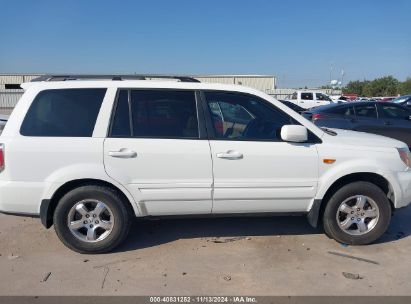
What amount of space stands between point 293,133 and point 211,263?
1.53 meters

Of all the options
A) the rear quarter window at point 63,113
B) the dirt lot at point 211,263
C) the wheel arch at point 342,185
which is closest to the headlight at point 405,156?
the wheel arch at point 342,185

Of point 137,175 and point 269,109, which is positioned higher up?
point 269,109

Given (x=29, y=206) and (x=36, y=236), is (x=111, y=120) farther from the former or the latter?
(x=36, y=236)

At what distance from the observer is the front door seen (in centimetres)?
400

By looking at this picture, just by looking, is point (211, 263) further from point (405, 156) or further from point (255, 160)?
point (405, 156)

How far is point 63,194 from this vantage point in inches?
157

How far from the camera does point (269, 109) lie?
4207 mm

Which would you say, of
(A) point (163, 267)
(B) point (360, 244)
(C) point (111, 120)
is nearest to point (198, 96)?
(C) point (111, 120)

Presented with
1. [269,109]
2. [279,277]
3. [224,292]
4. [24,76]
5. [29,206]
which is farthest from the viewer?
[24,76]

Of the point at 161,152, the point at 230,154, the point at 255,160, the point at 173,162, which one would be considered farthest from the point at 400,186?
the point at 161,152

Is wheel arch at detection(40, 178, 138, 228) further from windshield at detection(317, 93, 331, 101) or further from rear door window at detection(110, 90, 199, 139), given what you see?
windshield at detection(317, 93, 331, 101)

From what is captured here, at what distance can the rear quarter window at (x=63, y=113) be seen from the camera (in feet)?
12.7

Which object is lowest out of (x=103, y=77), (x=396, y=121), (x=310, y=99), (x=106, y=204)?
(x=106, y=204)

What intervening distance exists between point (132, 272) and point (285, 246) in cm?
167
